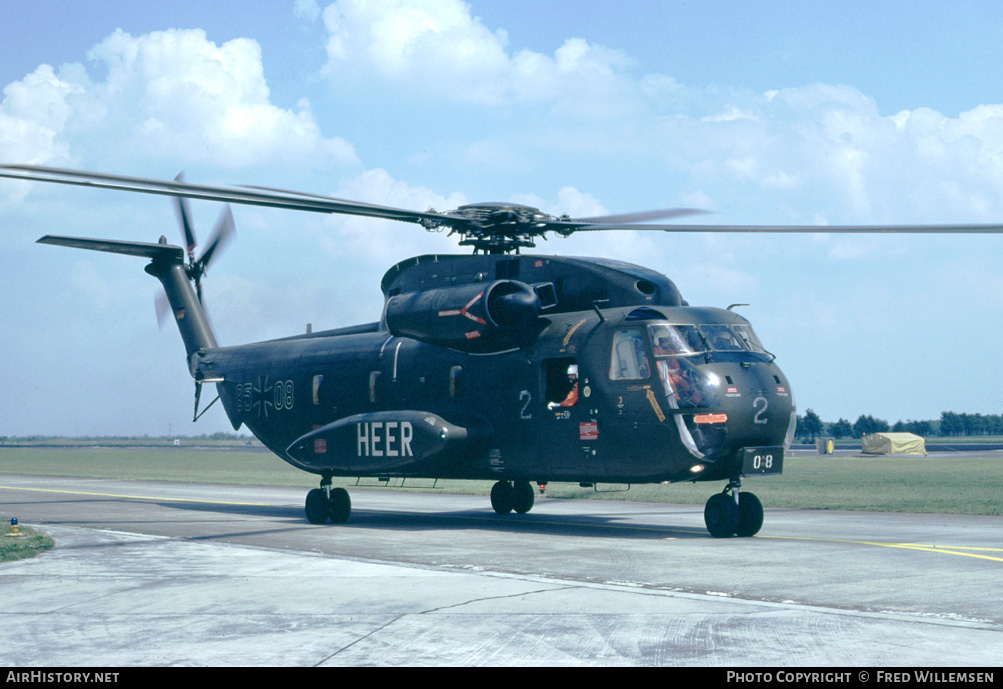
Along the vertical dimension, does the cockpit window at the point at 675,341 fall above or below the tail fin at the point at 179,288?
below

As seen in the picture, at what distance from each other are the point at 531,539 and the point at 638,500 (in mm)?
10792

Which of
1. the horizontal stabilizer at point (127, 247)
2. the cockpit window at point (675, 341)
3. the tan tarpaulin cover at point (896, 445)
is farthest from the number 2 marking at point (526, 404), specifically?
the tan tarpaulin cover at point (896, 445)

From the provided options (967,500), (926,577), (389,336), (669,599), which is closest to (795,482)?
(967,500)

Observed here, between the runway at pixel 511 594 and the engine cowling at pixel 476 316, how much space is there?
338 centimetres

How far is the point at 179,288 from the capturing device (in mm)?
26406

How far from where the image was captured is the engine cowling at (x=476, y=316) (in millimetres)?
17328

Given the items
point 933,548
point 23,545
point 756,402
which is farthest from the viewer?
point 756,402

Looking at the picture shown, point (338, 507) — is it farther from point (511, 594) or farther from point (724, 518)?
point (511, 594)

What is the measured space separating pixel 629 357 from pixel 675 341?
0.81 metres

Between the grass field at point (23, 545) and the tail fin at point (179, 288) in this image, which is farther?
the tail fin at point (179, 288)

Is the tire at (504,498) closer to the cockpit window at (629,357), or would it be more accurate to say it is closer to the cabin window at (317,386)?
the cabin window at (317,386)

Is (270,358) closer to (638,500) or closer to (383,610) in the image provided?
(638,500)

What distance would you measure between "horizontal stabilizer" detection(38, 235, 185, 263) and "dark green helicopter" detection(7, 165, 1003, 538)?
19.8 ft

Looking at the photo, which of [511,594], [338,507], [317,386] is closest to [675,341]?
[511,594]
